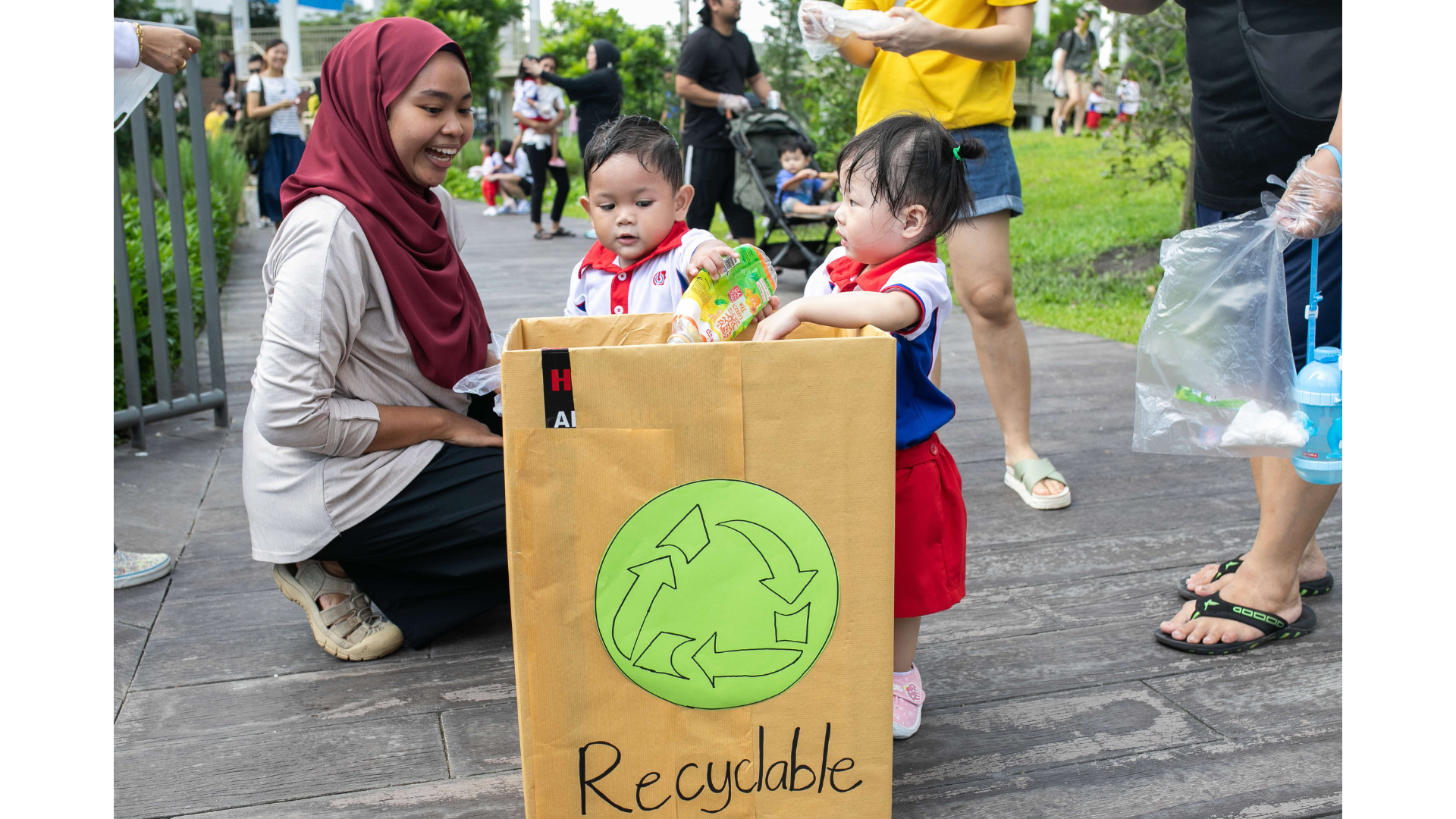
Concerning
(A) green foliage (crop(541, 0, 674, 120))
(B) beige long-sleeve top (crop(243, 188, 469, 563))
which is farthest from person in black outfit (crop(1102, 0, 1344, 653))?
(A) green foliage (crop(541, 0, 674, 120))

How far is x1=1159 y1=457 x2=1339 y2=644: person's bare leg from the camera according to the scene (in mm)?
2184

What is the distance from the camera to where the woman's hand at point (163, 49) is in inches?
97.7

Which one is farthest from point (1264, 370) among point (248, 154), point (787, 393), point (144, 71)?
point (248, 154)

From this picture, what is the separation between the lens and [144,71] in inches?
104

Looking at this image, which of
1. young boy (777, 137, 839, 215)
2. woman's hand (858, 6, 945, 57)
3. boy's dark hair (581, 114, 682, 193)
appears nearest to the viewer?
boy's dark hair (581, 114, 682, 193)

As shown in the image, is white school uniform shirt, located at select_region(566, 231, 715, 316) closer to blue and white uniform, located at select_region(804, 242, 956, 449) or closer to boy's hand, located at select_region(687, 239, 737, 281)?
boy's hand, located at select_region(687, 239, 737, 281)

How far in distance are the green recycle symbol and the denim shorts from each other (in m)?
1.70

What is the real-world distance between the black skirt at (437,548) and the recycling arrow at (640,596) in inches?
33.4

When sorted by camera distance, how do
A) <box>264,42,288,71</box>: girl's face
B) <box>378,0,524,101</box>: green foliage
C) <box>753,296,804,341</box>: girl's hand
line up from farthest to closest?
<box>378,0,524,101</box>: green foliage → <box>264,42,288,71</box>: girl's face → <box>753,296,804,341</box>: girl's hand

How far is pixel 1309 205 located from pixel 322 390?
70.2 inches

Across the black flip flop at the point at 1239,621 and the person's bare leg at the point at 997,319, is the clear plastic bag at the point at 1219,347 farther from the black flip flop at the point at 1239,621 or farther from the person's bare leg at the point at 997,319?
the person's bare leg at the point at 997,319

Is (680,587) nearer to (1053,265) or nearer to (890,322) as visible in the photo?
(890,322)

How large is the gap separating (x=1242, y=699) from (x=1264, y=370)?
61 cm

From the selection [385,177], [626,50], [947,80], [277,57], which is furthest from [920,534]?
[626,50]
